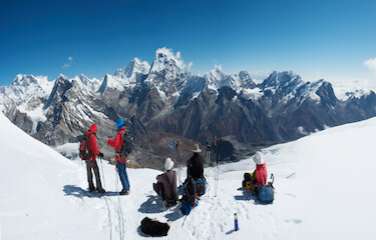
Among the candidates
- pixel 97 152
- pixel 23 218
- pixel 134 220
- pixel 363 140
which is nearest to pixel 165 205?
pixel 134 220

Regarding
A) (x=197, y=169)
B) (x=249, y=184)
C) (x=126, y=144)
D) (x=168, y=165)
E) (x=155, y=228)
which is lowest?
(x=155, y=228)

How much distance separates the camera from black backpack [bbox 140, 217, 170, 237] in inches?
463

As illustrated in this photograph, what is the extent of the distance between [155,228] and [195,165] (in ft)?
15.0

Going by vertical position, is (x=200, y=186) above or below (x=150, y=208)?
above

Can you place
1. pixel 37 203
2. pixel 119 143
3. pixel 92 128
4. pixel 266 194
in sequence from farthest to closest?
pixel 119 143 → pixel 92 128 → pixel 266 194 → pixel 37 203

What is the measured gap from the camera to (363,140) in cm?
2920

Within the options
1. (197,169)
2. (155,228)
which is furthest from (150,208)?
(197,169)

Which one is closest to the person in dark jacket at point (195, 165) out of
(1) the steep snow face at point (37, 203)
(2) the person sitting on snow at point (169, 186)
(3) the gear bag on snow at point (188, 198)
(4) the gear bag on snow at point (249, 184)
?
(2) the person sitting on snow at point (169, 186)

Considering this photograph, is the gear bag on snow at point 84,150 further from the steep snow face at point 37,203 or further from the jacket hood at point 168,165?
the jacket hood at point 168,165

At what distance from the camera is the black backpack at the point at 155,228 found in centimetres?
1177

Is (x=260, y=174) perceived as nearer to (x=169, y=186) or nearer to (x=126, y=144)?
(x=169, y=186)

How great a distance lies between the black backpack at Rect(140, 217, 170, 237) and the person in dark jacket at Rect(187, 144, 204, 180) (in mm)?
3984

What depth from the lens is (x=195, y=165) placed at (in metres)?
15.6

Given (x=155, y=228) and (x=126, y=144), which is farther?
(x=126, y=144)
